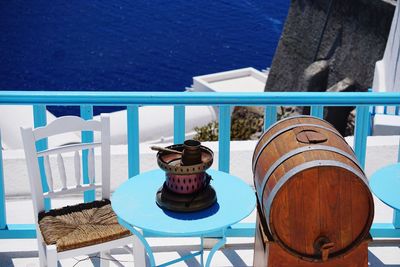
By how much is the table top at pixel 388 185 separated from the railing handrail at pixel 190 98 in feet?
1.64

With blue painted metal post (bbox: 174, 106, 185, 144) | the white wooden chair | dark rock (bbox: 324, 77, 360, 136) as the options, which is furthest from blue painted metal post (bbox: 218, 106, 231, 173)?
dark rock (bbox: 324, 77, 360, 136)

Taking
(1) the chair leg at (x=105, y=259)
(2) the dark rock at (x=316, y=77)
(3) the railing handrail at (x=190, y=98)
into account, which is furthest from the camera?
(2) the dark rock at (x=316, y=77)

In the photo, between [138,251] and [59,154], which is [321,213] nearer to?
[138,251]

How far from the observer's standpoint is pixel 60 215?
3525mm

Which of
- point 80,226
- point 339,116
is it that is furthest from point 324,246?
point 339,116

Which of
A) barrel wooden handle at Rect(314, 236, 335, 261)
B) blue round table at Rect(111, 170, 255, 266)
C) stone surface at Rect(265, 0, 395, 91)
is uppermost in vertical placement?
blue round table at Rect(111, 170, 255, 266)

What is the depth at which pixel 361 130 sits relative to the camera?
402 centimetres

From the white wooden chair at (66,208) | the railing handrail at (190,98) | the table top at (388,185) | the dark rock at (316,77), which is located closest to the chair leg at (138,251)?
the white wooden chair at (66,208)

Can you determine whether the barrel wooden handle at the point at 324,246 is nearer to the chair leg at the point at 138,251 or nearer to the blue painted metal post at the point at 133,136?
the chair leg at the point at 138,251

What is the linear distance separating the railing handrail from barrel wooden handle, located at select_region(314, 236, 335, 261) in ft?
3.72

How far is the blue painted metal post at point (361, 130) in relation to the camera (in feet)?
13.0

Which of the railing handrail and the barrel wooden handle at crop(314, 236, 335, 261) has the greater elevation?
the railing handrail

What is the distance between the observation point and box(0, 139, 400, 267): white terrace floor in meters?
3.98

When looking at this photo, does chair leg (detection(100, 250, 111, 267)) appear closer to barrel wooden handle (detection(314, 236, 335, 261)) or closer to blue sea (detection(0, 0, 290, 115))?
barrel wooden handle (detection(314, 236, 335, 261))
